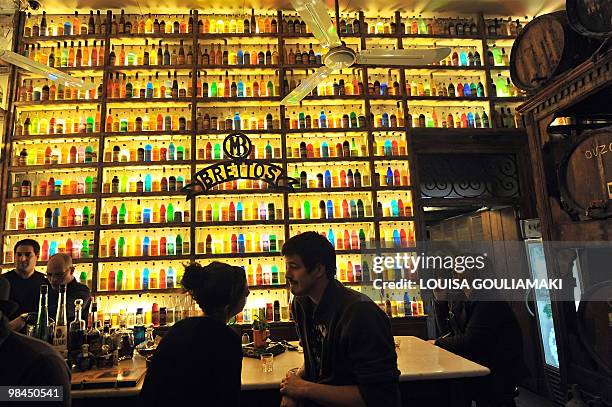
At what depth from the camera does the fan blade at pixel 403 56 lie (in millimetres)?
2645

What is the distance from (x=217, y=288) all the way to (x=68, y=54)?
4.50 m

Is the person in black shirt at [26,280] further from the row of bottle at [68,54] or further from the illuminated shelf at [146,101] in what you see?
the row of bottle at [68,54]

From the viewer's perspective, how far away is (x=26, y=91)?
4500 millimetres

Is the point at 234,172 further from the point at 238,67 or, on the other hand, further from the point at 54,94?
the point at 54,94

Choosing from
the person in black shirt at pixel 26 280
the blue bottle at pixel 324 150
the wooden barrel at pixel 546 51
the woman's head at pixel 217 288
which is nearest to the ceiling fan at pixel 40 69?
the person in black shirt at pixel 26 280

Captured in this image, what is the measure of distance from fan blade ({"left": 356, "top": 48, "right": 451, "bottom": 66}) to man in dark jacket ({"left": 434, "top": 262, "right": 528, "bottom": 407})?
1.46m

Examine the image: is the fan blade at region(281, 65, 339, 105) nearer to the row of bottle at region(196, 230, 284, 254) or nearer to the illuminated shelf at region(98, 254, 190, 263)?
the row of bottle at region(196, 230, 284, 254)

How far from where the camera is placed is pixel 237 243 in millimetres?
4258

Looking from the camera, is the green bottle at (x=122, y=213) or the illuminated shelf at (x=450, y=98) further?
the illuminated shelf at (x=450, y=98)

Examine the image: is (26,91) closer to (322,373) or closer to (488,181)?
(322,373)

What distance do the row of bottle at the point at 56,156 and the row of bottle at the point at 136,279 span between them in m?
1.25

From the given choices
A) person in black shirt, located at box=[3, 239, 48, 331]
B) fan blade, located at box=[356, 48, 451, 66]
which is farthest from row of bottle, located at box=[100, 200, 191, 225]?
fan blade, located at box=[356, 48, 451, 66]

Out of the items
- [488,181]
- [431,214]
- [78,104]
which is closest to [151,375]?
[78,104]

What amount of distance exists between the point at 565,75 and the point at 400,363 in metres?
1.67
